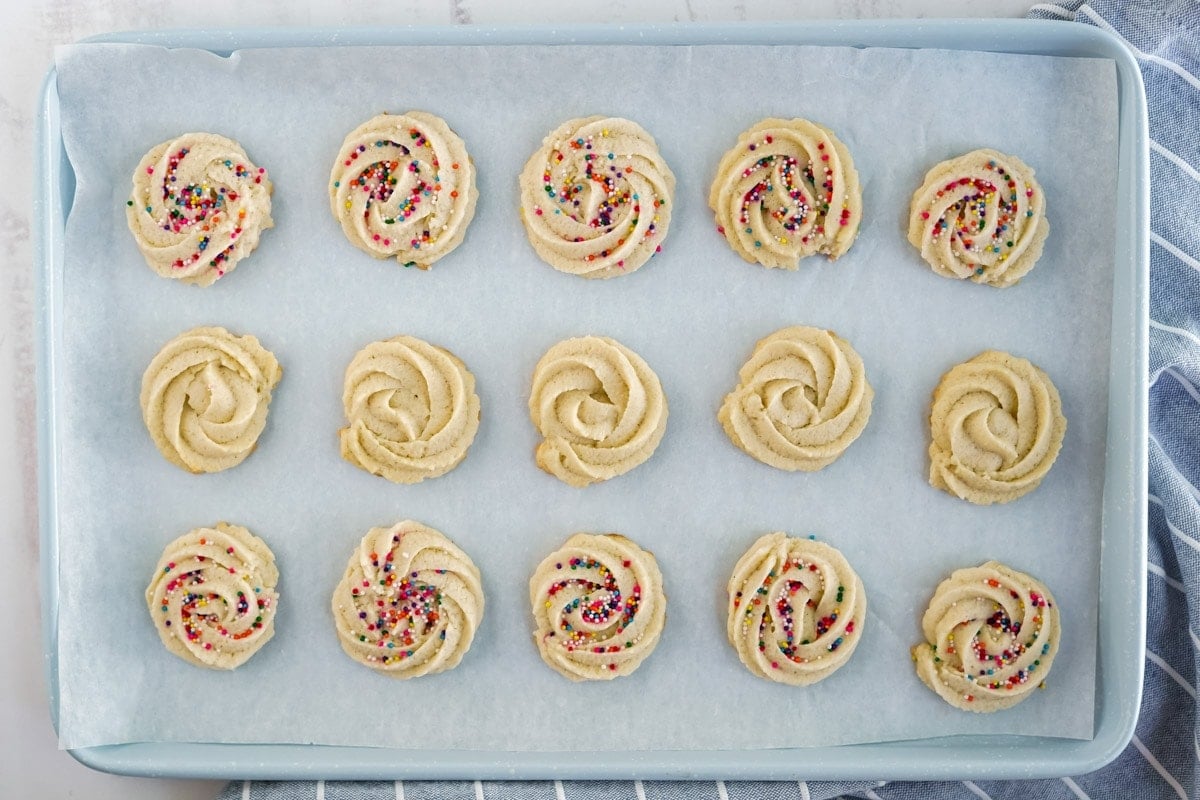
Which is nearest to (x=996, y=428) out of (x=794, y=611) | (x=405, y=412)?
Answer: (x=794, y=611)

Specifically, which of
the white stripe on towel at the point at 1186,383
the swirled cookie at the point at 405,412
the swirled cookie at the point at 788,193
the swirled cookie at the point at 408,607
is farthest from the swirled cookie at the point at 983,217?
the swirled cookie at the point at 408,607

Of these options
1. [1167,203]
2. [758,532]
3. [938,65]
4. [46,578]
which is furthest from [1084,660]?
[46,578]

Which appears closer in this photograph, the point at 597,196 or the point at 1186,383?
the point at 597,196

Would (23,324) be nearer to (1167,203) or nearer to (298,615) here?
(298,615)

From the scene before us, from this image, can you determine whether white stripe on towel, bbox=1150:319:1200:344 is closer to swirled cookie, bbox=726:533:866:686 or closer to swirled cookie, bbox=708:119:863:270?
swirled cookie, bbox=708:119:863:270

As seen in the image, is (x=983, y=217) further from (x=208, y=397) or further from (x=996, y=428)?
(x=208, y=397)

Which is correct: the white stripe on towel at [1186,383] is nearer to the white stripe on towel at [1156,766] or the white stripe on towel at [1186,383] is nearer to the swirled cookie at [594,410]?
the white stripe on towel at [1156,766]
